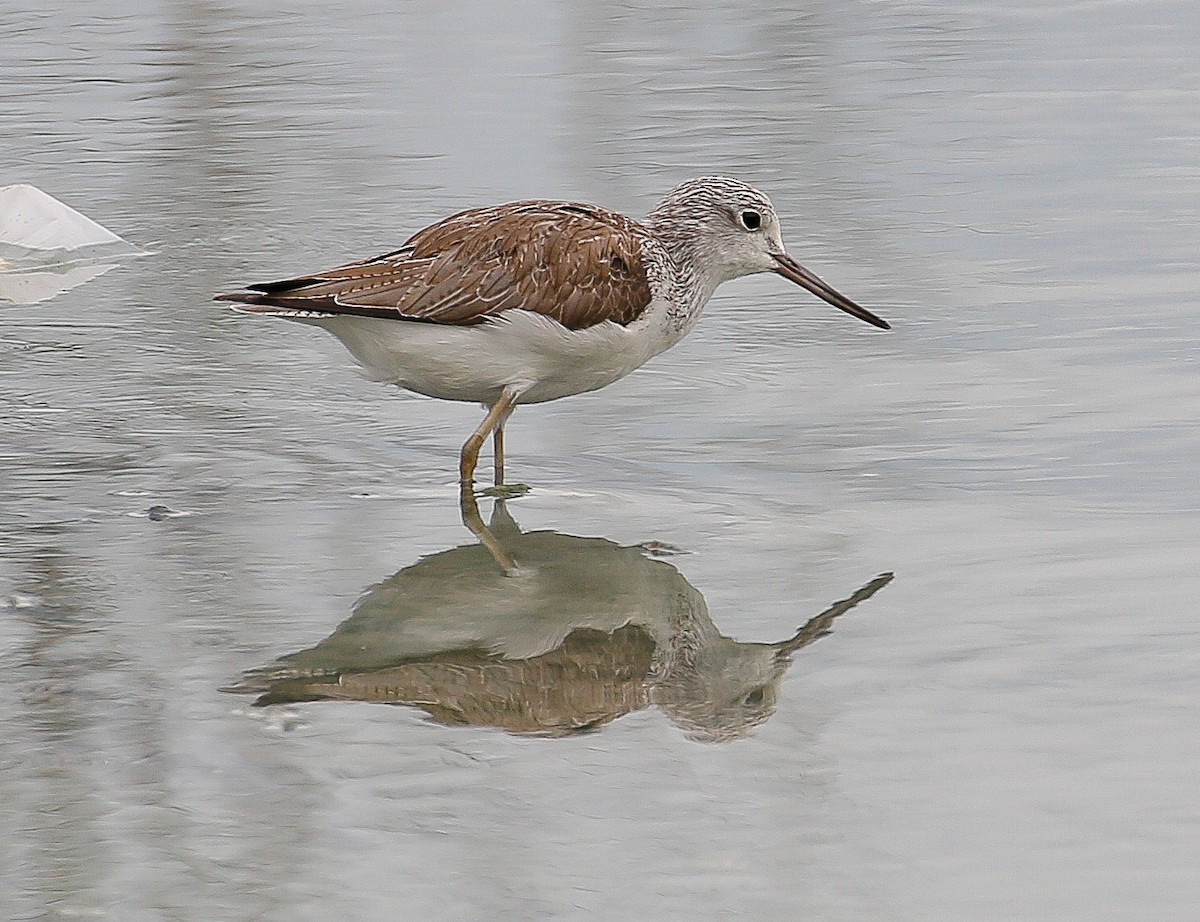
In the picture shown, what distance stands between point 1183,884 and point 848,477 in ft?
8.39

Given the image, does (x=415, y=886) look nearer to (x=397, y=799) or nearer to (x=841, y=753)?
(x=397, y=799)

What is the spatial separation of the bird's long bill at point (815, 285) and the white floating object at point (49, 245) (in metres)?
3.14

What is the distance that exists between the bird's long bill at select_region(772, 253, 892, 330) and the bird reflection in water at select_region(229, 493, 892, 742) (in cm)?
153

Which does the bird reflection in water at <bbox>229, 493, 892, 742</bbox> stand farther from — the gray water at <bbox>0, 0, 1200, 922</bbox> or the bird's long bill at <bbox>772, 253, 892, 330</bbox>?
the bird's long bill at <bbox>772, 253, 892, 330</bbox>

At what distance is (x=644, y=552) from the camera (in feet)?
18.3

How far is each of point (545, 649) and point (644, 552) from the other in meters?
0.70

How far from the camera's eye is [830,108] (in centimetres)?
1098

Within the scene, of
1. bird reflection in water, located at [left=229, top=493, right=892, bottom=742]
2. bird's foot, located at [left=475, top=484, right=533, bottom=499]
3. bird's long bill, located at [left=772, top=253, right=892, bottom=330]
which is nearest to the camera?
bird reflection in water, located at [left=229, top=493, right=892, bottom=742]

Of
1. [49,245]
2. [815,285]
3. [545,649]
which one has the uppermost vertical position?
[815,285]

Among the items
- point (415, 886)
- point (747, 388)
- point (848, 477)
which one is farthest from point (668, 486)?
point (415, 886)

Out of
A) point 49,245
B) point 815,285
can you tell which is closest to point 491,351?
point 815,285

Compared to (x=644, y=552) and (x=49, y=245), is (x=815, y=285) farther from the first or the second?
(x=49, y=245)

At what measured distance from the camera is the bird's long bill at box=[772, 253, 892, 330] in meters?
6.80

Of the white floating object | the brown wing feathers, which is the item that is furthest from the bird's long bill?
the white floating object
